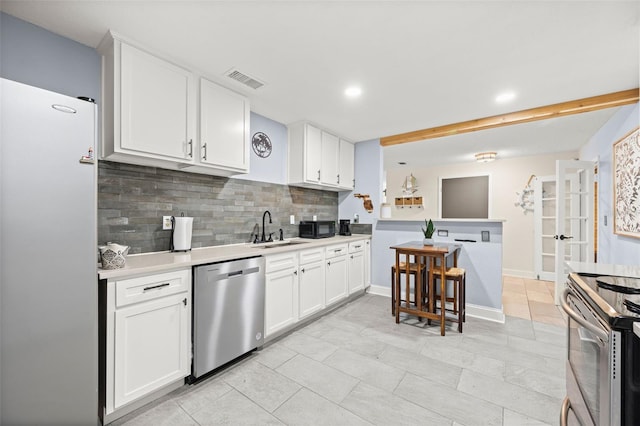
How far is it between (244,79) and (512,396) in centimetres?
313

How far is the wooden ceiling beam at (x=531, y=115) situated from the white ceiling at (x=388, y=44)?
0.30 ft

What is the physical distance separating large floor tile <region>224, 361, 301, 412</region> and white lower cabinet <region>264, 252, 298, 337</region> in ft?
1.25

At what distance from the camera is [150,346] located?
1.67 metres

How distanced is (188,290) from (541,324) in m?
3.63

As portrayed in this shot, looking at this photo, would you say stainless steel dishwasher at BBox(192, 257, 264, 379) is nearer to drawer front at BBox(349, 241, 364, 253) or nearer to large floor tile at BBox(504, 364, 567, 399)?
drawer front at BBox(349, 241, 364, 253)

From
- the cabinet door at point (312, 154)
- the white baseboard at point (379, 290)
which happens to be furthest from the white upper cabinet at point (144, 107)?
the white baseboard at point (379, 290)

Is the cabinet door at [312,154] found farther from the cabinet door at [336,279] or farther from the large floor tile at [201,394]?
the large floor tile at [201,394]

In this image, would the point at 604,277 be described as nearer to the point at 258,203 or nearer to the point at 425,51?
the point at 425,51

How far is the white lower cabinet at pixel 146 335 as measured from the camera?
5.00 ft

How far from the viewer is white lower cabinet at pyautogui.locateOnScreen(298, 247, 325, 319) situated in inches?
112

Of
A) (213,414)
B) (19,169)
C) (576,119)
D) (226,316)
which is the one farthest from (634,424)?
(576,119)

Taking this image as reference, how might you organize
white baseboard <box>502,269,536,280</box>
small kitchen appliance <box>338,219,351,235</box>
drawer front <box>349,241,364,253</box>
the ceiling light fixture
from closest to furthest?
drawer front <box>349,241,364,253</box> → small kitchen appliance <box>338,219,351,235</box> → the ceiling light fixture → white baseboard <box>502,269,536,280</box>

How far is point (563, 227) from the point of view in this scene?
367 centimetres

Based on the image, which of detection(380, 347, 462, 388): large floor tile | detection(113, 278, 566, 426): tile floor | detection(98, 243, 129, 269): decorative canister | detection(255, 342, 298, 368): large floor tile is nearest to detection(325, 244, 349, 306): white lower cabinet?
detection(113, 278, 566, 426): tile floor
